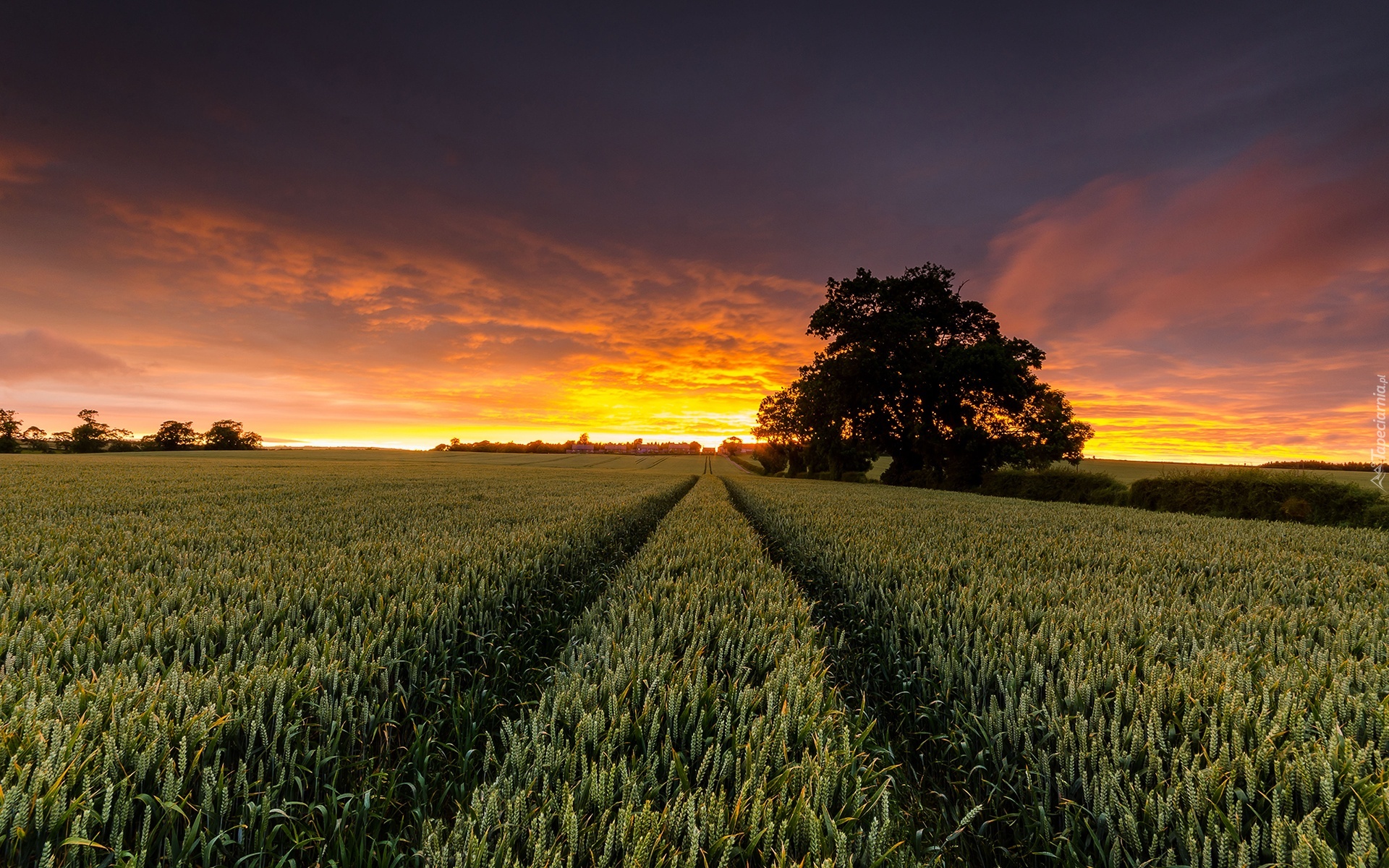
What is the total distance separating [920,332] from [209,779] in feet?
113

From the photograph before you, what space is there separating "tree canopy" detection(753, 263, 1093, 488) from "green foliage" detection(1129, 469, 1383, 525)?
768 cm

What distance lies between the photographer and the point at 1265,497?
16.8m

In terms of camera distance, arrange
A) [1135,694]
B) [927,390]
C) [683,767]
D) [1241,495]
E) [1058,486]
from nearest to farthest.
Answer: [683,767], [1135,694], [1241,495], [1058,486], [927,390]

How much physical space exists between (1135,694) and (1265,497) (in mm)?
22004

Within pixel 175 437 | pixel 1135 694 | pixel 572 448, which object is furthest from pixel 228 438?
pixel 1135 694

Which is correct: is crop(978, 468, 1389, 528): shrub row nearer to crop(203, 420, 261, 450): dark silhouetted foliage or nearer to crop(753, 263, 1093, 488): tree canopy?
crop(753, 263, 1093, 488): tree canopy

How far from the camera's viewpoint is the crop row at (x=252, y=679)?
6.40 feet

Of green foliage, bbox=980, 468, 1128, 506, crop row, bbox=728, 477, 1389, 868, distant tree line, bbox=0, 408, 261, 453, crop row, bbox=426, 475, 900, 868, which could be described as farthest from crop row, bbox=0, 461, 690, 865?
distant tree line, bbox=0, 408, 261, 453

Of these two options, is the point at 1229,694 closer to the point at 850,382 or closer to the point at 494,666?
the point at 494,666

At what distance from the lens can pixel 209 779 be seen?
2010mm

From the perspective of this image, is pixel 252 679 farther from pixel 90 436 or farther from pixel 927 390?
pixel 90 436

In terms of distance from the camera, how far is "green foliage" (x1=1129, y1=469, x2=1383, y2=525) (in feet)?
50.0

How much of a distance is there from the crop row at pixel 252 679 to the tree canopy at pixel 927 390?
2747cm

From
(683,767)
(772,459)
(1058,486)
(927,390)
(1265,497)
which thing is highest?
(927,390)
